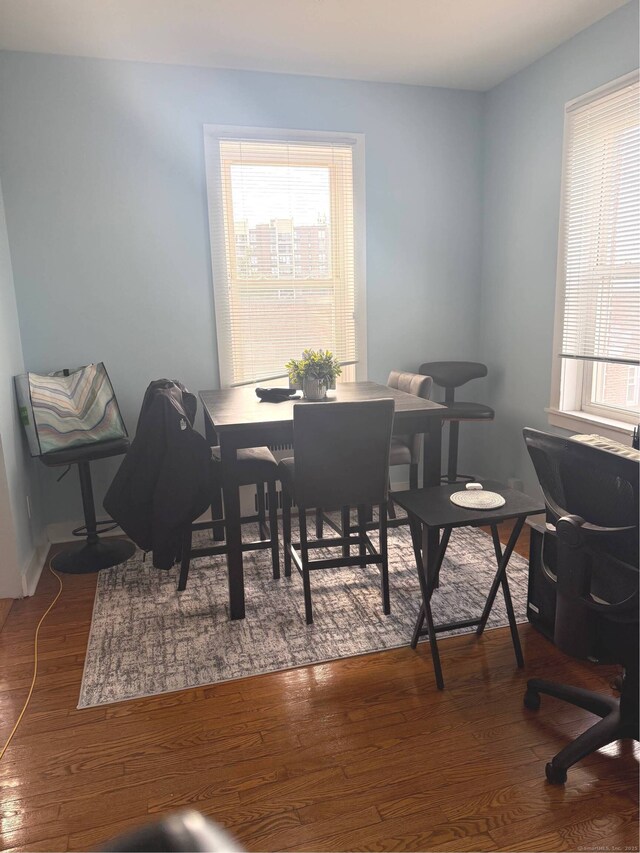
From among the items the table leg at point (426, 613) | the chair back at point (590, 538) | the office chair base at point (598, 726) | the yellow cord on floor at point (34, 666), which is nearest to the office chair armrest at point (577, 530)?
the chair back at point (590, 538)

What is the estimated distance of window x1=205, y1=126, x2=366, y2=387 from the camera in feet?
12.3

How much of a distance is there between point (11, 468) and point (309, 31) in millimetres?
2750

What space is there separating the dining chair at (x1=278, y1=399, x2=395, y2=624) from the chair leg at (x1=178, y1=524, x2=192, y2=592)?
0.59 meters

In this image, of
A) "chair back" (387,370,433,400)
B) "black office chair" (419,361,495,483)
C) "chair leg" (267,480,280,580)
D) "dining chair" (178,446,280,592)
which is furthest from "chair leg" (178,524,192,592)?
"black office chair" (419,361,495,483)

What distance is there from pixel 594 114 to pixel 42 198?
3.13 meters

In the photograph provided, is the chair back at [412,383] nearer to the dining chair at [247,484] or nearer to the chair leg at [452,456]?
the chair leg at [452,456]

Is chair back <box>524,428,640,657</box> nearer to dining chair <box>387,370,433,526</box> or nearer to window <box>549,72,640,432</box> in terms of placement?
dining chair <box>387,370,433,526</box>

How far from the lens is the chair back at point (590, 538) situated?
1.55m

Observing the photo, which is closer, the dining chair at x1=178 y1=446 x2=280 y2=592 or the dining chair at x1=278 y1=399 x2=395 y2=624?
the dining chair at x1=278 y1=399 x2=395 y2=624

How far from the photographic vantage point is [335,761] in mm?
1814

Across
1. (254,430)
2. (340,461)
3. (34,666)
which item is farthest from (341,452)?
(34,666)

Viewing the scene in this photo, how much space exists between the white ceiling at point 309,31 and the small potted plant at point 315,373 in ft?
5.55

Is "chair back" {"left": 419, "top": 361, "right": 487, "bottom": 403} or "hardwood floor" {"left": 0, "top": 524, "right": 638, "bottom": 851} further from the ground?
"chair back" {"left": 419, "top": 361, "right": 487, "bottom": 403}

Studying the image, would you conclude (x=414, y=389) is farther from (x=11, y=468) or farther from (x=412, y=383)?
(x=11, y=468)
